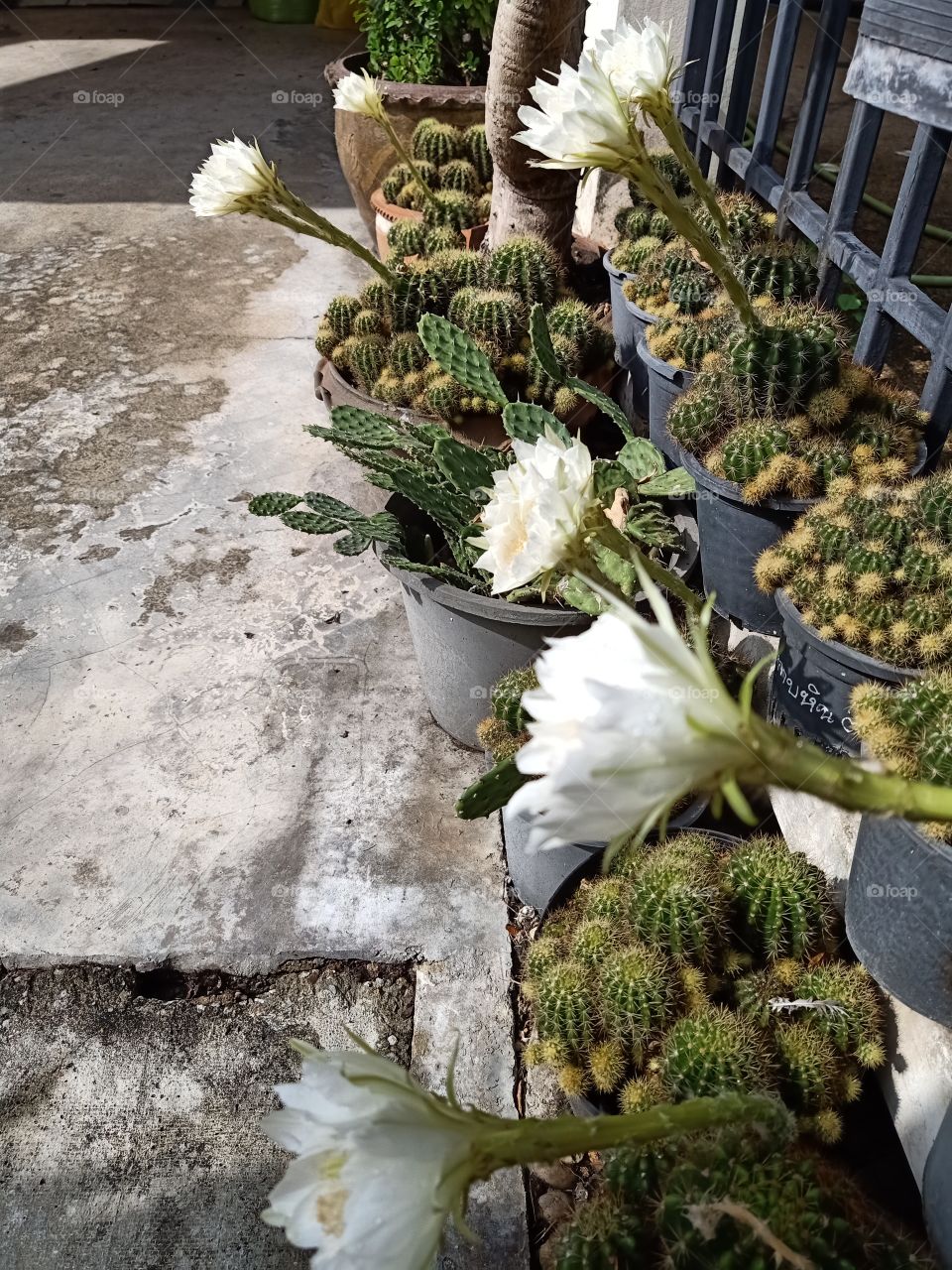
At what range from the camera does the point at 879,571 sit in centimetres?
149

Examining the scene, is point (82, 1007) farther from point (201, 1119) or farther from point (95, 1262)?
point (95, 1262)

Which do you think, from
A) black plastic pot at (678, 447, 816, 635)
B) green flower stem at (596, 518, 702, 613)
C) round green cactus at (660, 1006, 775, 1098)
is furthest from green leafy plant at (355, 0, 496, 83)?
round green cactus at (660, 1006, 775, 1098)

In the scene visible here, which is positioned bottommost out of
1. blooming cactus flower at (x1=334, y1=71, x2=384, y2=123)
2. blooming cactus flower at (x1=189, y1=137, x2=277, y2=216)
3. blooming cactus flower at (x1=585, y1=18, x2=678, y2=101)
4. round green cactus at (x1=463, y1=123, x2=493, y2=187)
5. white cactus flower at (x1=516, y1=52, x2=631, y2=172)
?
round green cactus at (x1=463, y1=123, x2=493, y2=187)

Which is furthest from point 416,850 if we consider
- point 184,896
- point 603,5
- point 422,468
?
point 603,5

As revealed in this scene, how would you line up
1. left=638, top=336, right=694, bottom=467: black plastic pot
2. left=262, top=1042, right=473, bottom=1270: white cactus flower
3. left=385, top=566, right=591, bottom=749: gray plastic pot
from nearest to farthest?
1. left=262, top=1042, right=473, bottom=1270: white cactus flower
2. left=385, top=566, right=591, bottom=749: gray plastic pot
3. left=638, top=336, right=694, bottom=467: black plastic pot

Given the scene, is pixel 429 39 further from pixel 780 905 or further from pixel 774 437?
pixel 780 905

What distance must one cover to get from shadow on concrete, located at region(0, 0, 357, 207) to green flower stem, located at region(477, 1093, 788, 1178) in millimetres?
5130

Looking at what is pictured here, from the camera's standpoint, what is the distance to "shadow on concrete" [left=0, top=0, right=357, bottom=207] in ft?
17.9

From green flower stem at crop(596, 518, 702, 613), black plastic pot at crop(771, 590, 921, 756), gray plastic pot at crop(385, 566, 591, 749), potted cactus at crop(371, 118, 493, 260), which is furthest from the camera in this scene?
potted cactus at crop(371, 118, 493, 260)

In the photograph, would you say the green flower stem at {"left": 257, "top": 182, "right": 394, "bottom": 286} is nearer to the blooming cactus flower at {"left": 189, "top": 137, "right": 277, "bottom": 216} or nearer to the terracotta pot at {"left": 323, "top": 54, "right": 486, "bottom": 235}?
the blooming cactus flower at {"left": 189, "top": 137, "right": 277, "bottom": 216}

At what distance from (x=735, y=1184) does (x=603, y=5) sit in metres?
3.34

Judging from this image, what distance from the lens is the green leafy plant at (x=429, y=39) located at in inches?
164

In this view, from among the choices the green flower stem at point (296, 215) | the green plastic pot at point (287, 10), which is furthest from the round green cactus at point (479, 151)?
Result: the green plastic pot at point (287, 10)

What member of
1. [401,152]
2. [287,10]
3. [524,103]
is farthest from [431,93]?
[287,10]
